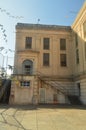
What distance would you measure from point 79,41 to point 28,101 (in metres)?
11.3

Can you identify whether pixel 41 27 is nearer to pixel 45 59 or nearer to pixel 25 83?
pixel 45 59

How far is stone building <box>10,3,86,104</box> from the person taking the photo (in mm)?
22031

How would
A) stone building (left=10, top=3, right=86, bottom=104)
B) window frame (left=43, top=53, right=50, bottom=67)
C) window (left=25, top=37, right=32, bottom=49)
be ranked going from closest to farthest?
stone building (left=10, top=3, right=86, bottom=104) → window frame (left=43, top=53, right=50, bottom=67) → window (left=25, top=37, right=32, bottom=49)

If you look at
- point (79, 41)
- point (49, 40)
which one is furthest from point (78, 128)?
point (49, 40)

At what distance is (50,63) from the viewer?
85.3 ft

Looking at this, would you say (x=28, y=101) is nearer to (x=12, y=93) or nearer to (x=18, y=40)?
(x=12, y=93)

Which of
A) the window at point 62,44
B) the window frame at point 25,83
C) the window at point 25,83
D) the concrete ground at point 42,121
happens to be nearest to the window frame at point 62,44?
the window at point 62,44

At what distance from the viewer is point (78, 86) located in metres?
24.0

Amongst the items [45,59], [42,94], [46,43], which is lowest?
[42,94]

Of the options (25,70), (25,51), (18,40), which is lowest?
(25,70)

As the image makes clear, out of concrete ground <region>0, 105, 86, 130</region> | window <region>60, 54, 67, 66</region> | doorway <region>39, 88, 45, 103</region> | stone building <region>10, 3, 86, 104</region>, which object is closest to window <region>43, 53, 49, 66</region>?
stone building <region>10, 3, 86, 104</region>

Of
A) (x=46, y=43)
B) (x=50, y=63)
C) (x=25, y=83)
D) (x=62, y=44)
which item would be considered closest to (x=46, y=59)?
(x=50, y=63)

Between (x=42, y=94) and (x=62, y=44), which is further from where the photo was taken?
(x=62, y=44)

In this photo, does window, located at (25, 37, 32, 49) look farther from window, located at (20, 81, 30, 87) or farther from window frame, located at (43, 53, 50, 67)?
window, located at (20, 81, 30, 87)
